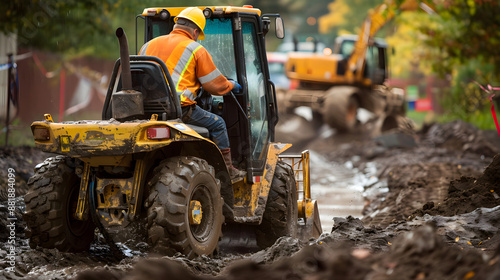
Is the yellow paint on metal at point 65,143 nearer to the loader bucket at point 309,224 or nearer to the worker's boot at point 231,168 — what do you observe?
the worker's boot at point 231,168

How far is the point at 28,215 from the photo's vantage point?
5703 mm

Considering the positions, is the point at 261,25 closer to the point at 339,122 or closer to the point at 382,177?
the point at 382,177

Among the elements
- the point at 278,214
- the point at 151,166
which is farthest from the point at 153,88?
the point at 278,214

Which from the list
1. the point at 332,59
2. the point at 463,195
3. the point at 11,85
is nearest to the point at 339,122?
the point at 332,59

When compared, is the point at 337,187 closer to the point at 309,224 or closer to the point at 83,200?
the point at 309,224

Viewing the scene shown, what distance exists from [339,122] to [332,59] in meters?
2.91

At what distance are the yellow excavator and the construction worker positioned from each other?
1516cm

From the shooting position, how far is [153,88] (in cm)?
591

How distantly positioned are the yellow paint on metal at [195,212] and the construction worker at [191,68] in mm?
848

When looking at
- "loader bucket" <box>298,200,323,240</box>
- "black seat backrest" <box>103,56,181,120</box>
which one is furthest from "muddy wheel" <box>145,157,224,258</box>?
"loader bucket" <box>298,200,323,240</box>

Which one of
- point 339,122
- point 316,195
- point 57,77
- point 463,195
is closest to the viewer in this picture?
point 463,195

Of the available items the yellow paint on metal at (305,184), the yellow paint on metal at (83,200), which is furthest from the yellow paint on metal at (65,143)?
the yellow paint on metal at (305,184)

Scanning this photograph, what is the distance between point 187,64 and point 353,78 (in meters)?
16.8

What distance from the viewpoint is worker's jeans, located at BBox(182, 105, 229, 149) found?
6258 millimetres
